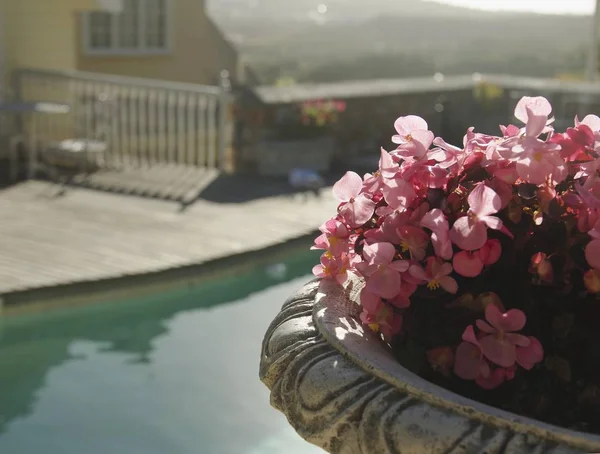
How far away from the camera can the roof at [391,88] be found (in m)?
10.9

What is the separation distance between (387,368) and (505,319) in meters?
0.21

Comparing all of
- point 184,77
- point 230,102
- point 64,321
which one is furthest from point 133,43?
point 64,321

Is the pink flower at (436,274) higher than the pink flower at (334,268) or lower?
higher

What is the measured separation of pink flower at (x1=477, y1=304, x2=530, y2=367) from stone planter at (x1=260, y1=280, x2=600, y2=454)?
0.14 meters

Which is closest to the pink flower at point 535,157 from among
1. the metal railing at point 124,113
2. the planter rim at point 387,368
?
the planter rim at point 387,368

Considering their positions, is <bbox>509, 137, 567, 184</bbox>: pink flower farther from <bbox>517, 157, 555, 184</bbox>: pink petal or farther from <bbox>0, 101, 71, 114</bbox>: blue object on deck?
<bbox>0, 101, 71, 114</bbox>: blue object on deck

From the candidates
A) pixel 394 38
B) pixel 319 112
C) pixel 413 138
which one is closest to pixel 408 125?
pixel 413 138

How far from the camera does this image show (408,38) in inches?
1676

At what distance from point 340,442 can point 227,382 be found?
359cm

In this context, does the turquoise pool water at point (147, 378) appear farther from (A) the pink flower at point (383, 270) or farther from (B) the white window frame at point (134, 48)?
(B) the white window frame at point (134, 48)

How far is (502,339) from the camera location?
5.17 feet

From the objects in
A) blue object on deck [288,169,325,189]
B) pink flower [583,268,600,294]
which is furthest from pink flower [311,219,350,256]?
blue object on deck [288,169,325,189]

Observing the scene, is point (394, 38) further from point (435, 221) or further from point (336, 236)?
point (435, 221)

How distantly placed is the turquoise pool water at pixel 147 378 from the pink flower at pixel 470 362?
2.77 metres
